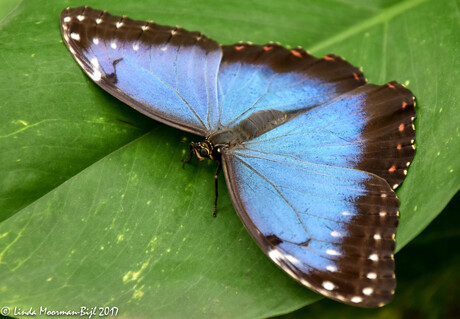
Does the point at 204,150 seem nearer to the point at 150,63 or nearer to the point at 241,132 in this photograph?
the point at 241,132

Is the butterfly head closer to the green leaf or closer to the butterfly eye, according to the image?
the butterfly eye

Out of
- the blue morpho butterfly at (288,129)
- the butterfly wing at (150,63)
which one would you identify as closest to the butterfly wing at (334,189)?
the blue morpho butterfly at (288,129)

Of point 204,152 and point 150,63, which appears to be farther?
point 150,63

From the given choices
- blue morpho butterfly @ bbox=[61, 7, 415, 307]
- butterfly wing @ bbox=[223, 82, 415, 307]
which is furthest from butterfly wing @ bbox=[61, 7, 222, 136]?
butterfly wing @ bbox=[223, 82, 415, 307]

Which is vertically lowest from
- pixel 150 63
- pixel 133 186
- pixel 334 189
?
pixel 133 186

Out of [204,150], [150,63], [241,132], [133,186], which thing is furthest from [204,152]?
[150,63]

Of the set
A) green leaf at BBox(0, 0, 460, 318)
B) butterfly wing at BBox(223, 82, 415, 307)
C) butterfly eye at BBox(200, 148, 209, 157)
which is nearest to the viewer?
butterfly wing at BBox(223, 82, 415, 307)
